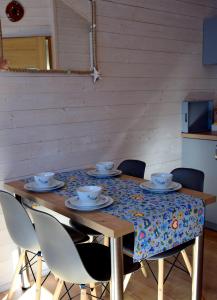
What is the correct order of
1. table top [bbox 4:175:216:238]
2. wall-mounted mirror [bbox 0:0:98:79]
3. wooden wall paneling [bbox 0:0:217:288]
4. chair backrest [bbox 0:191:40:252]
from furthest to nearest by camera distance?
wooden wall paneling [bbox 0:0:217:288] < wall-mounted mirror [bbox 0:0:98:79] < chair backrest [bbox 0:191:40:252] < table top [bbox 4:175:216:238]

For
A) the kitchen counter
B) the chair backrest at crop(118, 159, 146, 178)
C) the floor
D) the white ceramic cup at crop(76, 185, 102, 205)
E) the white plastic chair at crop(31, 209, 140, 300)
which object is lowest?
the floor

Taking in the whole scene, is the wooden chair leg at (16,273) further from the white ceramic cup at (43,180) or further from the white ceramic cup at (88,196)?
the white ceramic cup at (88,196)

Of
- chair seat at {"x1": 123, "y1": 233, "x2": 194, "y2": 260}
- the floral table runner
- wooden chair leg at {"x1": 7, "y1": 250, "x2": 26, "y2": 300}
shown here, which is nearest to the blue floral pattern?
the floral table runner

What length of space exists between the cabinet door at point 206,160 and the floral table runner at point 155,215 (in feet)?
4.51

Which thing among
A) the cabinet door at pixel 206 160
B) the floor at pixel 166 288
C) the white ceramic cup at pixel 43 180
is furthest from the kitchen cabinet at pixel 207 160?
the white ceramic cup at pixel 43 180

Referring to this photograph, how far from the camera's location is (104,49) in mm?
2596

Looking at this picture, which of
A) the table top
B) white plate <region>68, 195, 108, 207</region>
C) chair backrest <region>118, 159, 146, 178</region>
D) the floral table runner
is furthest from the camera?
chair backrest <region>118, 159, 146, 178</region>

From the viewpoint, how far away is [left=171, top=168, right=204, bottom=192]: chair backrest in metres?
2.06

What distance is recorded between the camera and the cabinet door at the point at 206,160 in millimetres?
3031

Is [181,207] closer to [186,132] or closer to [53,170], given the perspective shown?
[53,170]

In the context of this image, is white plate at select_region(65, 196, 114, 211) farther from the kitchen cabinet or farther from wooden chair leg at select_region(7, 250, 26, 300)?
the kitchen cabinet

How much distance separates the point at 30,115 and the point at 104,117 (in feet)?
2.07

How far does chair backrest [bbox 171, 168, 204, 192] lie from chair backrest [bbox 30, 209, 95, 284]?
90 centimetres

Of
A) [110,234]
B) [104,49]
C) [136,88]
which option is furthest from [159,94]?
[110,234]
